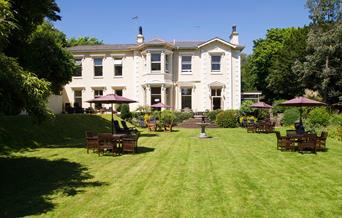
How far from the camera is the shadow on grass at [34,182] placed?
25.8ft

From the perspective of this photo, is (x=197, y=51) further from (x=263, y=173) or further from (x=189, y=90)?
(x=263, y=173)

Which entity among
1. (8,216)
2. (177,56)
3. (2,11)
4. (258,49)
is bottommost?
(8,216)

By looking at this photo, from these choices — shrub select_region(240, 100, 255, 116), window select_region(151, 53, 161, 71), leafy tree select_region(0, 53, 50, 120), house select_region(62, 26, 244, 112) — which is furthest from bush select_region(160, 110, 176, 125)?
leafy tree select_region(0, 53, 50, 120)

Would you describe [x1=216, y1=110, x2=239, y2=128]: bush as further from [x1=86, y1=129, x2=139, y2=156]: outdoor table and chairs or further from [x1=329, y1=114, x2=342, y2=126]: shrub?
[x1=86, y1=129, x2=139, y2=156]: outdoor table and chairs

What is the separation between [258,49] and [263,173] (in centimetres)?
4852

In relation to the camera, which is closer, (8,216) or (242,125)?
(8,216)

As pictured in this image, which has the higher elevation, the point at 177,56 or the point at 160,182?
the point at 177,56

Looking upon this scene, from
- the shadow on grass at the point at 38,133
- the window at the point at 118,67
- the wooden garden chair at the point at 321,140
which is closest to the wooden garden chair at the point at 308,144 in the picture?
the wooden garden chair at the point at 321,140

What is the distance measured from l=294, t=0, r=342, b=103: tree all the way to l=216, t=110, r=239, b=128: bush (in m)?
12.7

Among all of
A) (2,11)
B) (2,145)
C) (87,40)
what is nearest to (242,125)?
(2,145)

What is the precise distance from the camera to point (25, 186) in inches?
383

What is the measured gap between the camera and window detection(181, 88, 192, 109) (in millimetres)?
39344

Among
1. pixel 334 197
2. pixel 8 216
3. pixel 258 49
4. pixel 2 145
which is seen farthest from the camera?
pixel 258 49

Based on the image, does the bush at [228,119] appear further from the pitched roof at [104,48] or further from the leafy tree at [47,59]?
the leafy tree at [47,59]
